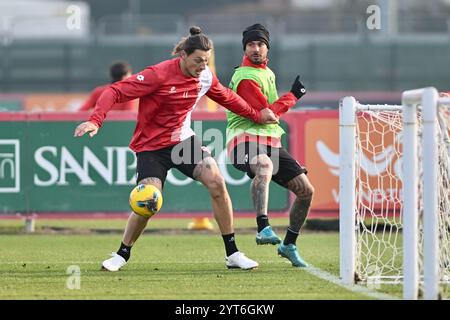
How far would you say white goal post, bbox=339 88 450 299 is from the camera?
685cm

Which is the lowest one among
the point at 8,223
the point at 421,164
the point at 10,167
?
the point at 8,223

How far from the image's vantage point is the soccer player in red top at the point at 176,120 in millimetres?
9141

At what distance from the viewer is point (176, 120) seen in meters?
9.35

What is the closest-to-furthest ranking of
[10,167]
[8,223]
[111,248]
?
[111,248], [10,167], [8,223]

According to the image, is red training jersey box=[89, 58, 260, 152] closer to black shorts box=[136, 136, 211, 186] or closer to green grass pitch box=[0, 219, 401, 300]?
black shorts box=[136, 136, 211, 186]

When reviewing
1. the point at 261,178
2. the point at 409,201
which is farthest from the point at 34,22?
the point at 409,201

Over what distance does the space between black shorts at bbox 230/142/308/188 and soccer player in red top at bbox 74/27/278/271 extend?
1.09 feet

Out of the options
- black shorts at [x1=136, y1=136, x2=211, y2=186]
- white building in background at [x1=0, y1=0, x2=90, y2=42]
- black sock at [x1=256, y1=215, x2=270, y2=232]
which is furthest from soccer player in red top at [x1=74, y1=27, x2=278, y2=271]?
white building in background at [x1=0, y1=0, x2=90, y2=42]

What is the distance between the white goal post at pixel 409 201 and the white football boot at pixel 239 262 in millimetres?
900

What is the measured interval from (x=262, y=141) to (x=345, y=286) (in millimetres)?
1896

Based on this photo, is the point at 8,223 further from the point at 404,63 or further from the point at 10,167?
the point at 404,63

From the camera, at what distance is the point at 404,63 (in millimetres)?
32188
